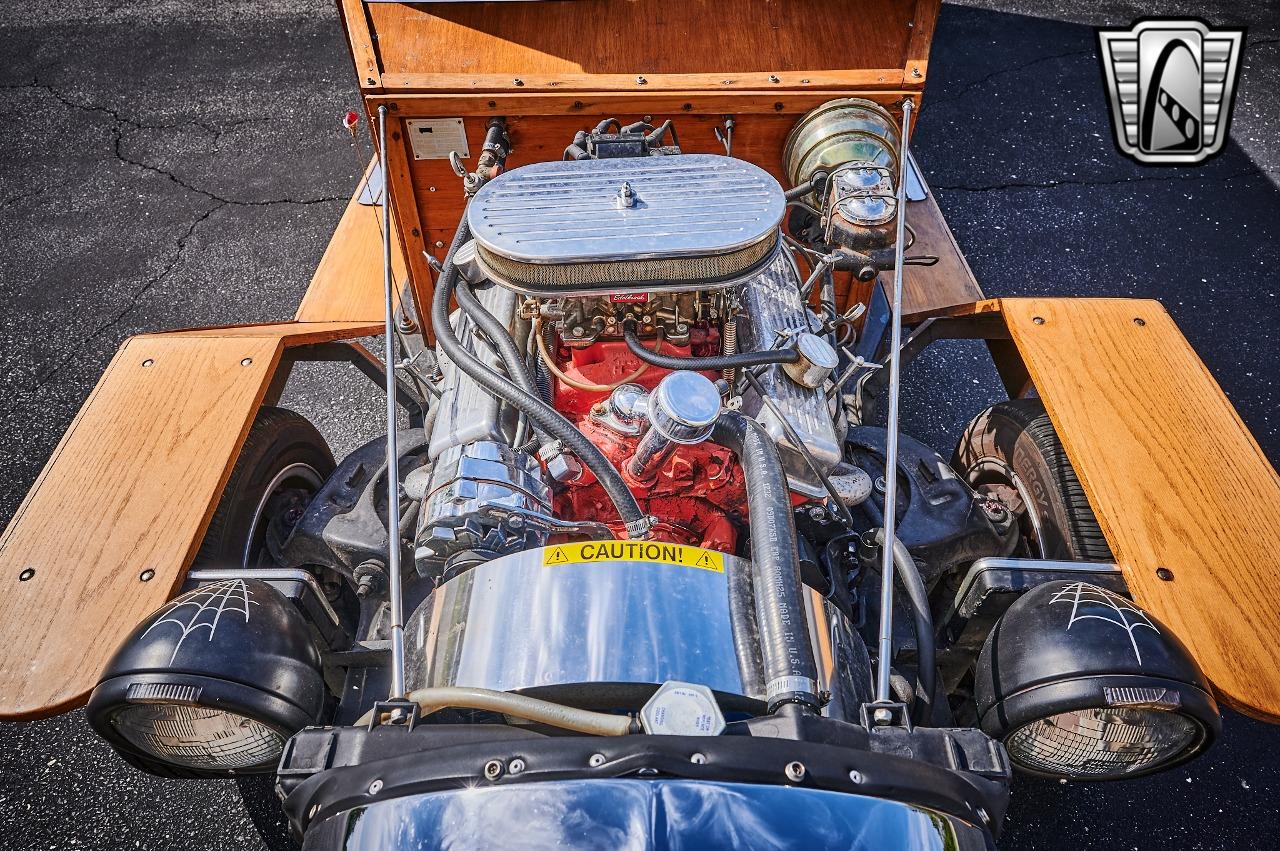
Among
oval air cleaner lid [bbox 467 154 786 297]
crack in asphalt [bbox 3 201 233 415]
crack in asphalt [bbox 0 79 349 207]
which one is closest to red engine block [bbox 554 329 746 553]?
oval air cleaner lid [bbox 467 154 786 297]

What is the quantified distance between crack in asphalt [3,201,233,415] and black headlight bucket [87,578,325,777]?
7.97ft

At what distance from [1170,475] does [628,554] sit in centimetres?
130

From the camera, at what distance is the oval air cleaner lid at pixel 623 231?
5.41 ft

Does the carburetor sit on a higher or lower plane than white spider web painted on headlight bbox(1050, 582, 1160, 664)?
higher

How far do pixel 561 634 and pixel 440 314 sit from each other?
2.94 feet

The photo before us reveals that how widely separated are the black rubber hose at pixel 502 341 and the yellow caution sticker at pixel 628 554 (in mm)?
401

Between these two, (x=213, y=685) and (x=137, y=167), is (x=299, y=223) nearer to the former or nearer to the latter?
(x=137, y=167)

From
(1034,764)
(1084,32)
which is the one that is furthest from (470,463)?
(1084,32)

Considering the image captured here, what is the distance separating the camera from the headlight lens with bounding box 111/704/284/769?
143cm

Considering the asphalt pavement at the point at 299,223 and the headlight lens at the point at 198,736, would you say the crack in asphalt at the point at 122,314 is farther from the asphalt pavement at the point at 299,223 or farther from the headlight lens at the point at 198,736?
the headlight lens at the point at 198,736

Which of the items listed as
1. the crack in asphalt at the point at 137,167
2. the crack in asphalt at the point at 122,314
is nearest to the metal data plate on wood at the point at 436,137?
the crack in asphalt at the point at 137,167

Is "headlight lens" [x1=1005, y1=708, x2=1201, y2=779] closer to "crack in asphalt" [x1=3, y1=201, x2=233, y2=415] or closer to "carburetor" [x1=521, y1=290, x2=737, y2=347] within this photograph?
"carburetor" [x1=521, y1=290, x2=737, y2=347]

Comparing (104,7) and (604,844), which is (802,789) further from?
(104,7)

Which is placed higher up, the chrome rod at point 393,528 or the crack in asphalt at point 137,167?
the chrome rod at point 393,528
